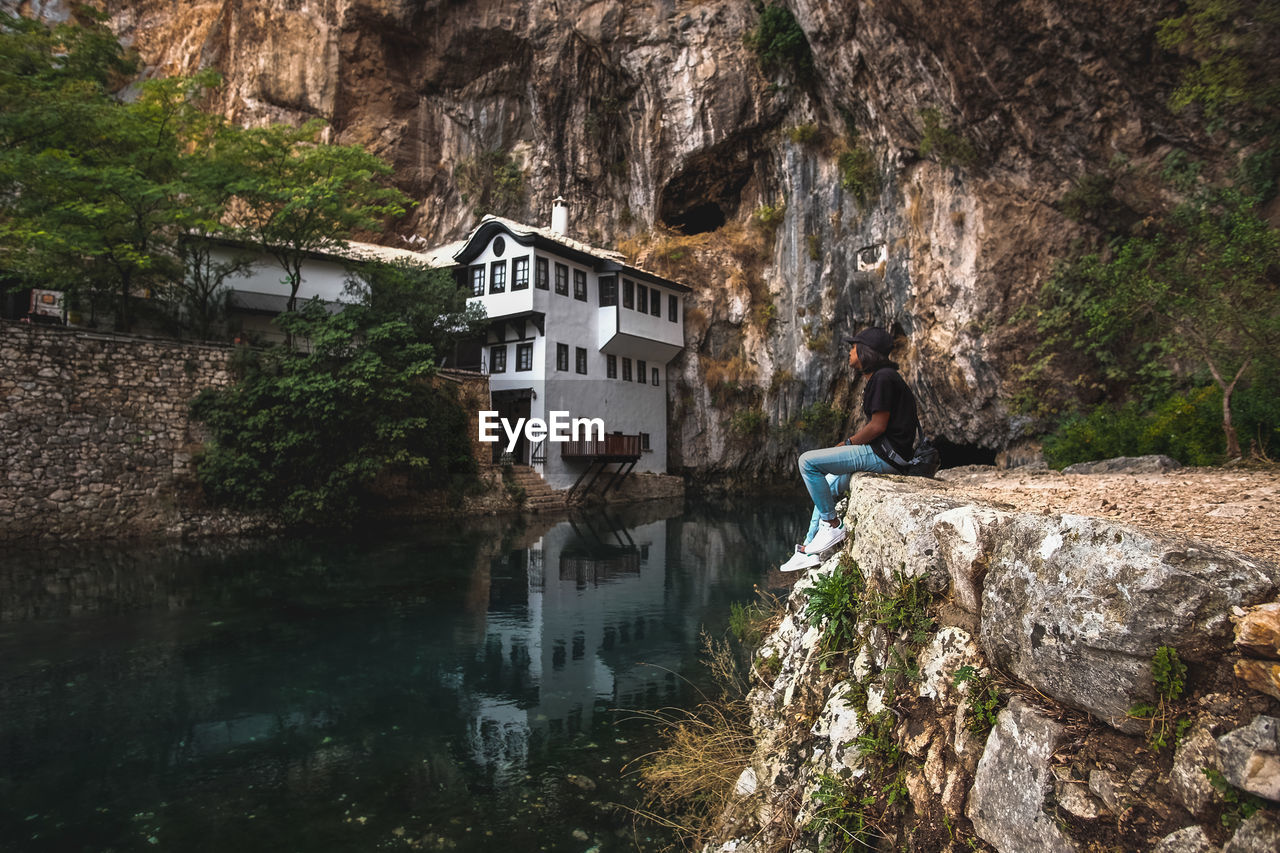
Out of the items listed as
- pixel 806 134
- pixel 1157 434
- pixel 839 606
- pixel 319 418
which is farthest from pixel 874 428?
pixel 806 134

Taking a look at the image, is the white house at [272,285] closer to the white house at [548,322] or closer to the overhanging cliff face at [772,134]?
the white house at [548,322]

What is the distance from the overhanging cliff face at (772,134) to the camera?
53.0 feet

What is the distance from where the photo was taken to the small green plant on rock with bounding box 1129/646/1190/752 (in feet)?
6.60

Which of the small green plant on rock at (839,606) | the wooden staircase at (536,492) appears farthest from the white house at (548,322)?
the small green plant on rock at (839,606)

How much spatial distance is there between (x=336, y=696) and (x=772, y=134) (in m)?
30.7

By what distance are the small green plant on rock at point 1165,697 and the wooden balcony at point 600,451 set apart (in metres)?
25.9

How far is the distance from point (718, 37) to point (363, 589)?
29.7 m

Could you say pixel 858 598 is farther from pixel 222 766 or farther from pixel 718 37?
pixel 718 37

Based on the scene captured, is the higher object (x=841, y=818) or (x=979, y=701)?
(x=979, y=701)

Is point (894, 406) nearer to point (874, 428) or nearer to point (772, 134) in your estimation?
point (874, 428)

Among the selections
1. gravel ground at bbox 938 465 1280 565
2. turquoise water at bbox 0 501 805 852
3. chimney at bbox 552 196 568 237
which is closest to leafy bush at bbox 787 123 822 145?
chimney at bbox 552 196 568 237

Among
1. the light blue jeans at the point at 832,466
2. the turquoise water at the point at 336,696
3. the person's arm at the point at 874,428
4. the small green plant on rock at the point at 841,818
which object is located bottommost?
the turquoise water at the point at 336,696

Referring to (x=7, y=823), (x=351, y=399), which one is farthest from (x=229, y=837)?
(x=351, y=399)

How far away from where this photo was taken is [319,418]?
62.1 feet
